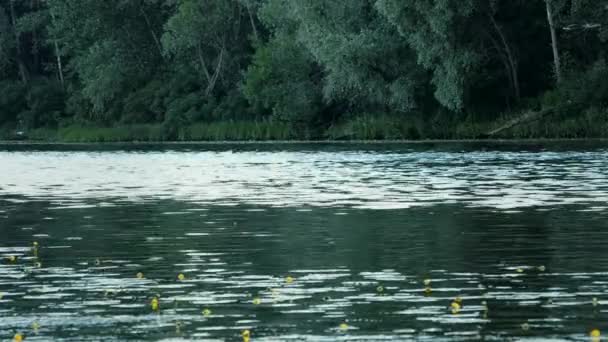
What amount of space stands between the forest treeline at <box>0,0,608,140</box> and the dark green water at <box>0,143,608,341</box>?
2817 centimetres

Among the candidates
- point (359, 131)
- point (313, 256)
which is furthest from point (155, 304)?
point (359, 131)

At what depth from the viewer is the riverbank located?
249 ft

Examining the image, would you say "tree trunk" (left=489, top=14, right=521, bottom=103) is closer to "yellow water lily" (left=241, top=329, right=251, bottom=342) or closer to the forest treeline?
the forest treeline

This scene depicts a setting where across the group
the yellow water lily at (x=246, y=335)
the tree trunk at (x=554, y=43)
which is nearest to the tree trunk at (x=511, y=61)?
the tree trunk at (x=554, y=43)

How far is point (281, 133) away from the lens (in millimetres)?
93062

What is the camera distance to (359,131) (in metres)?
86.1

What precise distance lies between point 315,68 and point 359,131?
691 centimetres

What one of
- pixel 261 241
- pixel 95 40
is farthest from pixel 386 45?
pixel 261 241

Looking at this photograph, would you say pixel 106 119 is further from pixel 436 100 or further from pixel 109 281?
pixel 109 281

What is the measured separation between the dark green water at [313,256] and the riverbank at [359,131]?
26668 millimetres

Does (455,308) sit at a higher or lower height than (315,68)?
lower

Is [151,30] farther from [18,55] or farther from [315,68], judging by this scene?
[315,68]

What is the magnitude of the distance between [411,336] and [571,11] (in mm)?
62582

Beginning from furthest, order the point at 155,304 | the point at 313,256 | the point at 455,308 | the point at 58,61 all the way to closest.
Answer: the point at 58,61 < the point at 313,256 < the point at 155,304 < the point at 455,308
